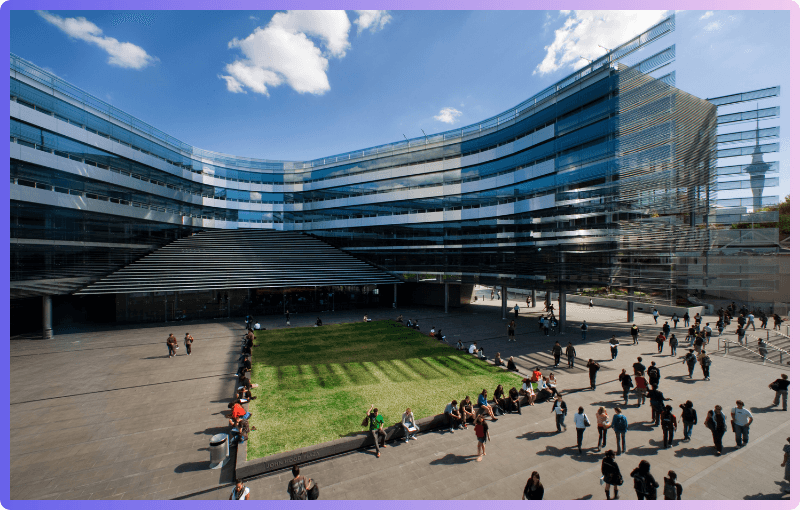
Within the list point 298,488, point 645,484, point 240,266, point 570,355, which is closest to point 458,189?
point 570,355

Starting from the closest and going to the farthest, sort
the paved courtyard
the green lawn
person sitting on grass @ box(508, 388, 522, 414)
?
the paved courtyard, the green lawn, person sitting on grass @ box(508, 388, 522, 414)

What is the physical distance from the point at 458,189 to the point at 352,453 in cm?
2815

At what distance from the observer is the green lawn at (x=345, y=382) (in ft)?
37.0

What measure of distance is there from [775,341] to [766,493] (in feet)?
61.7

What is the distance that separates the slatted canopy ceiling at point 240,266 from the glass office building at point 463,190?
1484 mm

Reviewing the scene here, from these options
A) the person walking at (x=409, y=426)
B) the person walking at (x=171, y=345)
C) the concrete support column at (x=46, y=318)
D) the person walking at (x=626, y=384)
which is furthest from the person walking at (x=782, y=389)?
the concrete support column at (x=46, y=318)

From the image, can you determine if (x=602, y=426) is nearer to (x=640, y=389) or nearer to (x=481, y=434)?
(x=481, y=434)

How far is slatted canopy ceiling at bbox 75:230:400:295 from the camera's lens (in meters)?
28.3

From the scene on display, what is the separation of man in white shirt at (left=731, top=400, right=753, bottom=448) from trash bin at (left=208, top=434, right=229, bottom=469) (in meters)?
→ 13.5

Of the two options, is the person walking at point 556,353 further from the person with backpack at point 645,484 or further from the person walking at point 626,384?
the person with backpack at point 645,484

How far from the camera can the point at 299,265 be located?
118 feet

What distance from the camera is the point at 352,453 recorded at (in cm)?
970

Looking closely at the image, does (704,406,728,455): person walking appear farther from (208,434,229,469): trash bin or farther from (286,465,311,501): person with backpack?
(208,434,229,469): trash bin

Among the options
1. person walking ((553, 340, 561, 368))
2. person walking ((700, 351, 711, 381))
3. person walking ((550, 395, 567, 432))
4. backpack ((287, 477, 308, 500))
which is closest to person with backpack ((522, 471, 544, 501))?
person walking ((550, 395, 567, 432))
